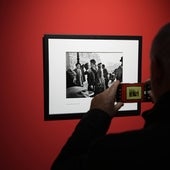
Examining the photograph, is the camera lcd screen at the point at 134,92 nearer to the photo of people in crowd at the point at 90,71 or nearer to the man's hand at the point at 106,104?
the man's hand at the point at 106,104

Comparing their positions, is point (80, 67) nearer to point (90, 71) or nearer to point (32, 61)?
point (90, 71)

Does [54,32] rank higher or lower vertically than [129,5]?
lower

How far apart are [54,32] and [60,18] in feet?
0.31

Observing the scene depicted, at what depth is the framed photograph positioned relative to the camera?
72.9 inches

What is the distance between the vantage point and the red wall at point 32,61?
1.79m

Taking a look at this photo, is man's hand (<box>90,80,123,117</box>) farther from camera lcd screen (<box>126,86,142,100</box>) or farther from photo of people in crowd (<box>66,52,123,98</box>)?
photo of people in crowd (<box>66,52,123,98</box>)

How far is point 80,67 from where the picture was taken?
1.90m

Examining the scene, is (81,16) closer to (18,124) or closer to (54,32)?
(54,32)

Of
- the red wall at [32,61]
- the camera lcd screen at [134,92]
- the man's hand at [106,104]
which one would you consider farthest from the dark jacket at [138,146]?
the red wall at [32,61]

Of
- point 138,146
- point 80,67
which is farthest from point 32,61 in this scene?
point 138,146

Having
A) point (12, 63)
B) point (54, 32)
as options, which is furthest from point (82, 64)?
point (12, 63)

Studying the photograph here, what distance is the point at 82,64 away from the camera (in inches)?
74.8

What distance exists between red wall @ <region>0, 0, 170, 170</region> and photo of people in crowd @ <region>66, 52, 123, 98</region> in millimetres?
150

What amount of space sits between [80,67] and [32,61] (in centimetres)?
29
